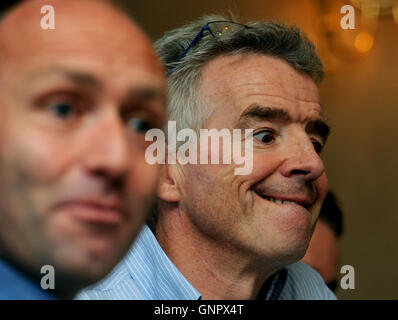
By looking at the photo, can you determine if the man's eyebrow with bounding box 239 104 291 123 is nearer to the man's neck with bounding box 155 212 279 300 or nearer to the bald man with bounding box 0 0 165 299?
the man's neck with bounding box 155 212 279 300

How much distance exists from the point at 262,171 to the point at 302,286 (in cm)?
31

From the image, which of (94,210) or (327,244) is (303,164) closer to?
(94,210)

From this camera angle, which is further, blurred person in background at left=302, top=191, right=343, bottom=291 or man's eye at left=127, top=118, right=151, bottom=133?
blurred person in background at left=302, top=191, right=343, bottom=291

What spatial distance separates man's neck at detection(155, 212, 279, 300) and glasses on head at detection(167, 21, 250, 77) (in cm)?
24

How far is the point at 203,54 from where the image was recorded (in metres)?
0.88

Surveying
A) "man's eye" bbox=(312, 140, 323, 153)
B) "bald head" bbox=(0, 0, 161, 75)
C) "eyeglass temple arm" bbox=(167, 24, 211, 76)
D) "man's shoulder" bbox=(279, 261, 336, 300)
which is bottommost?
"man's shoulder" bbox=(279, 261, 336, 300)

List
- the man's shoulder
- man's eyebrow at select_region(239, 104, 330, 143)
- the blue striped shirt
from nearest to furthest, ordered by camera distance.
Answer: the blue striped shirt
man's eyebrow at select_region(239, 104, 330, 143)
the man's shoulder

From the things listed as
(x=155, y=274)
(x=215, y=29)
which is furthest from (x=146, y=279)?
(x=215, y=29)

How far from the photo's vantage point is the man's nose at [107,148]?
1.12 feet

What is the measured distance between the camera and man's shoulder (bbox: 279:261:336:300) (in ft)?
3.31

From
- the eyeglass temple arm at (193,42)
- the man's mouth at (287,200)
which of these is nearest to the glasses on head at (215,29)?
the eyeglass temple arm at (193,42)

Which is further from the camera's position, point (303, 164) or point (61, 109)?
point (303, 164)

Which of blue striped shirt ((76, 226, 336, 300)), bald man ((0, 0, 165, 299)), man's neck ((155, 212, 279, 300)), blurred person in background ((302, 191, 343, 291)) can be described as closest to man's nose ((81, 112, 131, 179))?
bald man ((0, 0, 165, 299))
